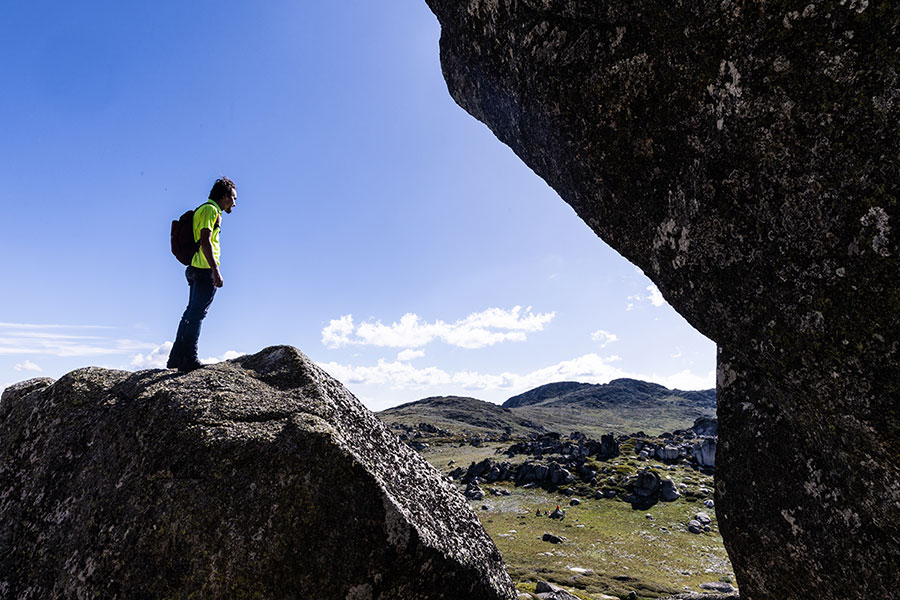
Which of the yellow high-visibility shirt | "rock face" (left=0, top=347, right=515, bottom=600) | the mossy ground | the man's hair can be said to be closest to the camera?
"rock face" (left=0, top=347, right=515, bottom=600)

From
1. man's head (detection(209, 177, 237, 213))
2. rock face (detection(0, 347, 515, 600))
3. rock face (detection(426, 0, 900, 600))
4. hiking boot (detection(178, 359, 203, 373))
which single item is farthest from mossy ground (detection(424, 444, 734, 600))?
man's head (detection(209, 177, 237, 213))

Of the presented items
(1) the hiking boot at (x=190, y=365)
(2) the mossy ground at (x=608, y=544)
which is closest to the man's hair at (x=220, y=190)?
(1) the hiking boot at (x=190, y=365)

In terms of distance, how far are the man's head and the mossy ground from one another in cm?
→ 1943

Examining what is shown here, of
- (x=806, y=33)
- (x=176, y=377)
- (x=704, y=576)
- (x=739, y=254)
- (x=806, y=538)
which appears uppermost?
(x=806, y=33)

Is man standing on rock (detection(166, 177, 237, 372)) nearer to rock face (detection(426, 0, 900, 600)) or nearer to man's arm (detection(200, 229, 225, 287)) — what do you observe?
man's arm (detection(200, 229, 225, 287))

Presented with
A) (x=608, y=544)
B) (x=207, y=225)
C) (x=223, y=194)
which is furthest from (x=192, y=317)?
(x=608, y=544)

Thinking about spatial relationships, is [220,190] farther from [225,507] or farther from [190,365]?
[225,507]

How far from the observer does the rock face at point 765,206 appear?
18.3 ft

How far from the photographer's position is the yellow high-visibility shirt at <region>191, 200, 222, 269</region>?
33.0 feet

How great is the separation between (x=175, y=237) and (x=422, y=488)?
7403 millimetres

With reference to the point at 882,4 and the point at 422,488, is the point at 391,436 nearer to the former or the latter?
the point at 422,488

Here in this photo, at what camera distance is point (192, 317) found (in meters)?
10.2

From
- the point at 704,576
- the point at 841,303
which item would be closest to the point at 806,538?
the point at 841,303

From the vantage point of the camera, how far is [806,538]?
796 centimetres
